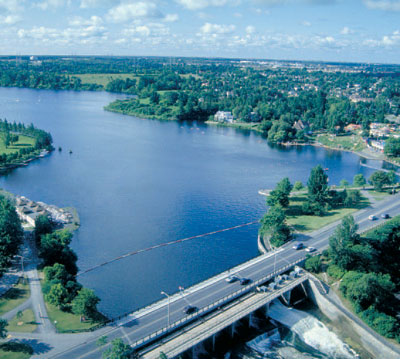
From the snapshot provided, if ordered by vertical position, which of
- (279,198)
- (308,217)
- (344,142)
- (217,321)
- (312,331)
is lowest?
(312,331)

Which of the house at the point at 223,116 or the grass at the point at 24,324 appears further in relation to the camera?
the house at the point at 223,116

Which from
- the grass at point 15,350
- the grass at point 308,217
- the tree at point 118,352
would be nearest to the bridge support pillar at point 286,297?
the grass at point 308,217

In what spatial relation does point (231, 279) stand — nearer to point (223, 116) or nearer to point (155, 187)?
point (155, 187)

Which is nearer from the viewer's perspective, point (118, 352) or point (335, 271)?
point (118, 352)

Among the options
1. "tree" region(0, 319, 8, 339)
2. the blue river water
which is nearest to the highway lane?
the blue river water

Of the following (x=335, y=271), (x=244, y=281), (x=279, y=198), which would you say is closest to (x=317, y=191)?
(x=279, y=198)

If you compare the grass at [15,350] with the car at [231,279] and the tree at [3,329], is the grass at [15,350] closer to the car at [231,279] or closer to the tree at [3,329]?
the tree at [3,329]

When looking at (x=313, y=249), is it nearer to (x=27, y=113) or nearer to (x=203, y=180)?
(x=203, y=180)
